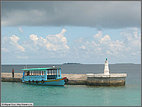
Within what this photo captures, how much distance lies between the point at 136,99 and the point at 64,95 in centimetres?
1206

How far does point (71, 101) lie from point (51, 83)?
64.5ft

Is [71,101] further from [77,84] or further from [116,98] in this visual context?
[77,84]

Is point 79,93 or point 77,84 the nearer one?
point 79,93

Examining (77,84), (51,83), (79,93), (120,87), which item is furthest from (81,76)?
(79,93)

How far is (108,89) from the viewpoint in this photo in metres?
47.7

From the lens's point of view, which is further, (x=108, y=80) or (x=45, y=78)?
(x=45, y=78)

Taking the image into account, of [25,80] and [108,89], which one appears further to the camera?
[25,80]

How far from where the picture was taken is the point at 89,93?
43.7m

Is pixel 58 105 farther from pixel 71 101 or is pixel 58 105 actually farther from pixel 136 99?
pixel 136 99

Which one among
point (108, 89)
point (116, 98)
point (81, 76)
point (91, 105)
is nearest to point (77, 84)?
point (81, 76)

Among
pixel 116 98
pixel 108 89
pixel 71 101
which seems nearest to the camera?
pixel 71 101

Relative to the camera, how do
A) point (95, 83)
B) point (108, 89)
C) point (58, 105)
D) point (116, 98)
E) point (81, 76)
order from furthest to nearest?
point (81, 76) < point (95, 83) < point (108, 89) < point (116, 98) < point (58, 105)

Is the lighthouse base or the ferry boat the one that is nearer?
the lighthouse base

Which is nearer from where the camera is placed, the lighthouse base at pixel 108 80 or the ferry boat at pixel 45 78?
the lighthouse base at pixel 108 80
